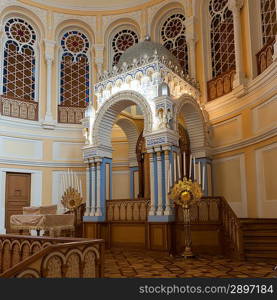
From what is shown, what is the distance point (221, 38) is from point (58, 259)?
32.3 ft

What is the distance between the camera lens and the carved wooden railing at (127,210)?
9359 mm

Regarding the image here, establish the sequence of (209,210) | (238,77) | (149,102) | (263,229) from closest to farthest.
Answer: (263,229)
(209,210)
(149,102)
(238,77)

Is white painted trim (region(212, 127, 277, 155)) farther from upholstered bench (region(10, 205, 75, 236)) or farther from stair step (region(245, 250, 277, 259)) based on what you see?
upholstered bench (region(10, 205, 75, 236))

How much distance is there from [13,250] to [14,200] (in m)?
7.34

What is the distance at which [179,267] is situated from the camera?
263 inches

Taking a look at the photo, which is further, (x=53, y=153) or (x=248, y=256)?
(x=53, y=153)

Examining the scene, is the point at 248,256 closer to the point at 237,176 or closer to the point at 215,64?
the point at 237,176

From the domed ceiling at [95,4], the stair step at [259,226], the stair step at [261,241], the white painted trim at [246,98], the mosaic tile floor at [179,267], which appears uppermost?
→ the domed ceiling at [95,4]

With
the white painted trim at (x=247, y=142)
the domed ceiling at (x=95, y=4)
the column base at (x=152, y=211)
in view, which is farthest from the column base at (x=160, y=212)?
the domed ceiling at (x=95, y=4)

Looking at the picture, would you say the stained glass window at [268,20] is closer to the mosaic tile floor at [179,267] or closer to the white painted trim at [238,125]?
the white painted trim at [238,125]

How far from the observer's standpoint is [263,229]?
8.04 m

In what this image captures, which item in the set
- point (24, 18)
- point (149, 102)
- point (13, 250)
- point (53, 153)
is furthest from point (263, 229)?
point (24, 18)

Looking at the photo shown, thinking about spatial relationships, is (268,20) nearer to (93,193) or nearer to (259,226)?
(259,226)

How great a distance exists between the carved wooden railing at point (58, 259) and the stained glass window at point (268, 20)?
7493 millimetres
